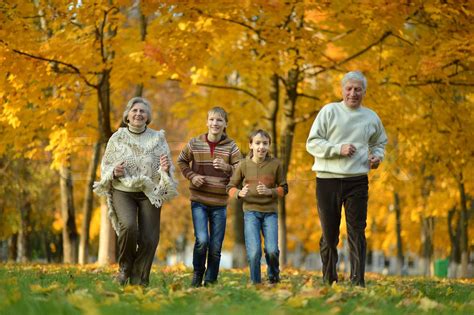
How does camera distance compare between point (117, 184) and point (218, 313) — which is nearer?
point (218, 313)

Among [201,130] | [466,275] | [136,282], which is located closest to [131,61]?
[201,130]

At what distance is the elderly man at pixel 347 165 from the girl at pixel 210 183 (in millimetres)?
969

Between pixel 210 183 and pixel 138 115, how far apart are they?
111 centimetres

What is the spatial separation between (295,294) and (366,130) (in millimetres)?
2588

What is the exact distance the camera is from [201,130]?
18.0 m

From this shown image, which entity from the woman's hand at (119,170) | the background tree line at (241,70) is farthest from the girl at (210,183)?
the background tree line at (241,70)

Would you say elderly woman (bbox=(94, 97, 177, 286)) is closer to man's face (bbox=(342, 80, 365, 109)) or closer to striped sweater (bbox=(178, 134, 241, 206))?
striped sweater (bbox=(178, 134, 241, 206))

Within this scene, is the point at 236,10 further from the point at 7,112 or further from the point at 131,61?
the point at 7,112

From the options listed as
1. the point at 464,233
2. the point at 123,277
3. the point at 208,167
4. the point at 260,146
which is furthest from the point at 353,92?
the point at 464,233

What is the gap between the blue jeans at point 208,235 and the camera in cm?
861

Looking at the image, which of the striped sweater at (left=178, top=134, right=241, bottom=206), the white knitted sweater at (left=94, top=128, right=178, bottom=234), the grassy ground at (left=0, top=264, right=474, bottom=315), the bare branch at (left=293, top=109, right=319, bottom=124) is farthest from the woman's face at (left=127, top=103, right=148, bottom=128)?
the bare branch at (left=293, top=109, right=319, bottom=124)

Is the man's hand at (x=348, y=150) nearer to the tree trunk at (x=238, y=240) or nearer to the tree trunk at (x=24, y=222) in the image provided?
the tree trunk at (x=238, y=240)

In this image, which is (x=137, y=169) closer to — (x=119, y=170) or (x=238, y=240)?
(x=119, y=170)

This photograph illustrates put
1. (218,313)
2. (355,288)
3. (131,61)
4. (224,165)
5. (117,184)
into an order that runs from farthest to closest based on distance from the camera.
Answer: (131,61) < (224,165) < (117,184) < (355,288) < (218,313)
